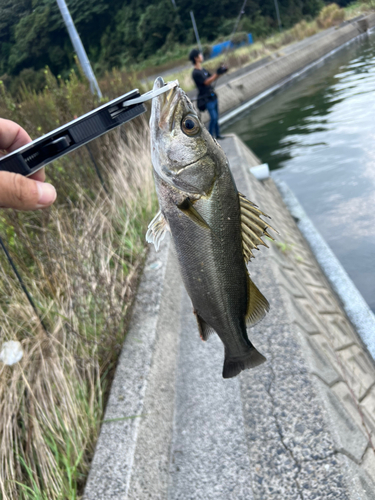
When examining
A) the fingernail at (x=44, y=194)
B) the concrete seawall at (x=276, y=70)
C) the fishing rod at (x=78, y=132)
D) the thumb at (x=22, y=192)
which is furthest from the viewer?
the concrete seawall at (x=276, y=70)

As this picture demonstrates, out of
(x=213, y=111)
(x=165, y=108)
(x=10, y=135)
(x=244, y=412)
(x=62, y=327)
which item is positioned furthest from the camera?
(x=213, y=111)

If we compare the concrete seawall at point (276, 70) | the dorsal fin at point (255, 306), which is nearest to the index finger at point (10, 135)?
the dorsal fin at point (255, 306)

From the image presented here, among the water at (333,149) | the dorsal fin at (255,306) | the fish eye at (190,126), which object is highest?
the fish eye at (190,126)

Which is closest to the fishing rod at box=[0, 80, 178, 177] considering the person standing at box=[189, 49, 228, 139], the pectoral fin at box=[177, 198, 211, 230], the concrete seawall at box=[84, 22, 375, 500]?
the pectoral fin at box=[177, 198, 211, 230]

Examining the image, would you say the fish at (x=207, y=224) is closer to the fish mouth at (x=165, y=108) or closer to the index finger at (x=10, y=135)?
the fish mouth at (x=165, y=108)

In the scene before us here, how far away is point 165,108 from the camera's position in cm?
125

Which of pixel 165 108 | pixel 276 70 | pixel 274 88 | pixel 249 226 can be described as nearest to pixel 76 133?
pixel 165 108

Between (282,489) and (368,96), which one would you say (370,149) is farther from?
(282,489)

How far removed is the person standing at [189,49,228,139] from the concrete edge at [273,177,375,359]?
415cm

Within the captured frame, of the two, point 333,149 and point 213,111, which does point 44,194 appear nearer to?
point 333,149

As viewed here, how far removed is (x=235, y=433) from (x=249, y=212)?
2.40 m

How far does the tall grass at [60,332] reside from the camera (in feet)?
8.98

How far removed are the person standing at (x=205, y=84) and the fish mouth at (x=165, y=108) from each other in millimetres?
9652

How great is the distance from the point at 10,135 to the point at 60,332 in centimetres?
216
